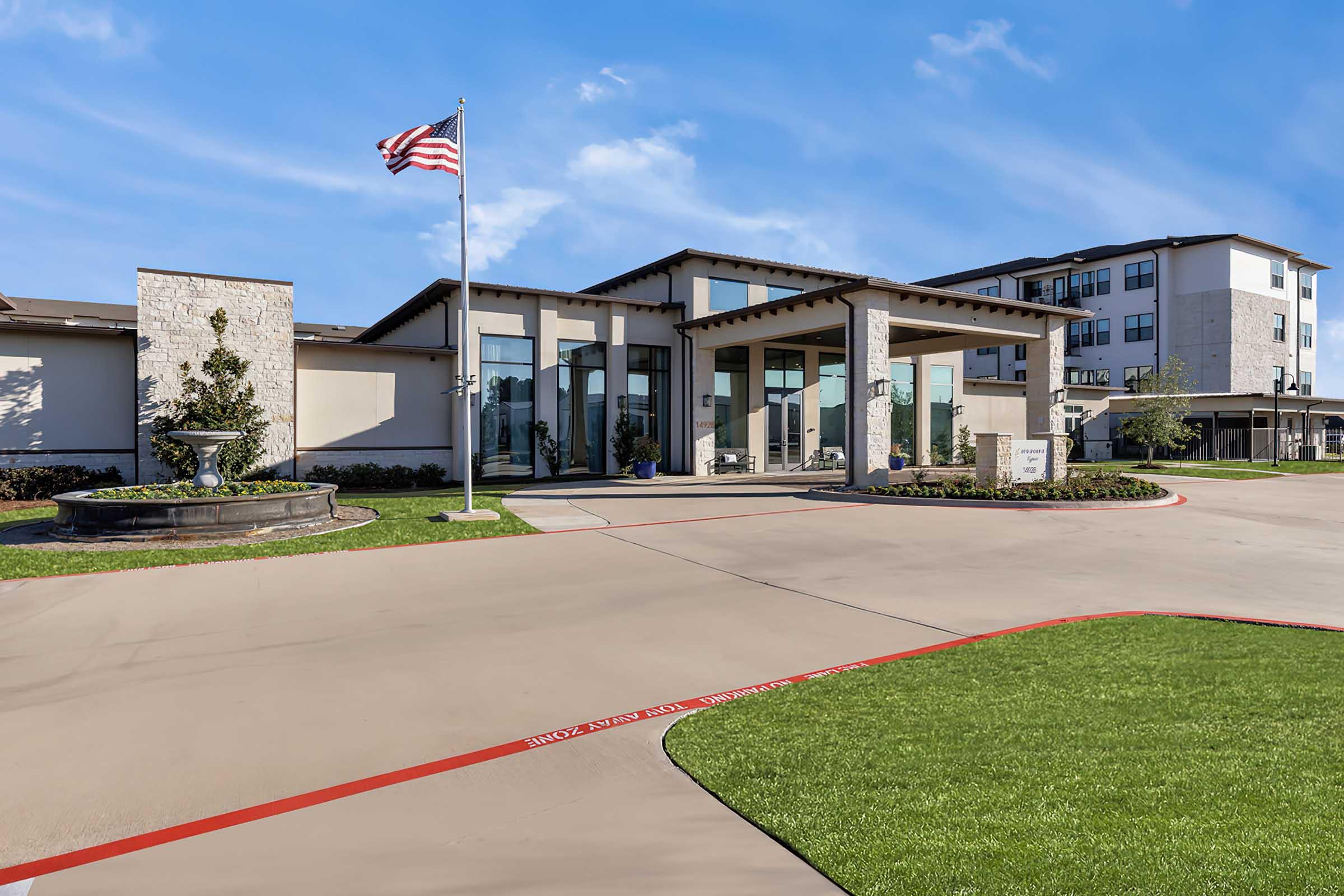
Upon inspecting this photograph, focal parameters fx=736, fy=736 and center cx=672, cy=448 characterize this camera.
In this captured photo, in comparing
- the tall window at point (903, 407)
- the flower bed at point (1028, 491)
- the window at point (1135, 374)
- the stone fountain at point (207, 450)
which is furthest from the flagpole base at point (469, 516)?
the window at point (1135, 374)

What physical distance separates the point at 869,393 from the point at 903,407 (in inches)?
472

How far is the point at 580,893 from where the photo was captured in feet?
9.26

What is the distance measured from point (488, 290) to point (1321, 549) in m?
20.4

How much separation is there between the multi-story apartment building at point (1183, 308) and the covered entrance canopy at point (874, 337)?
73.6 ft

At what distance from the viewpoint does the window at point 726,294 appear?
26359mm

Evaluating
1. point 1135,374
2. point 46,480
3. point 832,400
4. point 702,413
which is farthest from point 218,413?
point 1135,374

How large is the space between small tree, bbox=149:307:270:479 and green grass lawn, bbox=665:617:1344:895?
1862 cm

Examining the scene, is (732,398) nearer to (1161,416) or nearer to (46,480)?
(46,480)

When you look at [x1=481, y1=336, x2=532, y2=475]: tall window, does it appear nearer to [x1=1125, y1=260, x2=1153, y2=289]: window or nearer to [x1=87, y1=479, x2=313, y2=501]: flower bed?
[x1=87, y1=479, x2=313, y2=501]: flower bed

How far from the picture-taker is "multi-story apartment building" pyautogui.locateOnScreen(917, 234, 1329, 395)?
44.7m

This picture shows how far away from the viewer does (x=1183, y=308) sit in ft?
151

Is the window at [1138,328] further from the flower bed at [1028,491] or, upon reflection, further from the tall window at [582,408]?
the tall window at [582,408]

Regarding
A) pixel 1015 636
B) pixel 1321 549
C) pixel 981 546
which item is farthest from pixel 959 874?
pixel 1321 549

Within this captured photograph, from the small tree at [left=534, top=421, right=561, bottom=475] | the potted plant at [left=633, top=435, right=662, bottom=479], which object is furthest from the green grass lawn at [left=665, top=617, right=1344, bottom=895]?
the small tree at [left=534, top=421, right=561, bottom=475]
